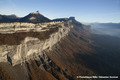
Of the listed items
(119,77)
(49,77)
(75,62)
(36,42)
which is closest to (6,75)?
(49,77)

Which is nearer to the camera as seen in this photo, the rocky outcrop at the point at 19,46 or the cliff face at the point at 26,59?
the cliff face at the point at 26,59

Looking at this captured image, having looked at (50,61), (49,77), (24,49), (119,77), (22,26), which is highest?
(22,26)

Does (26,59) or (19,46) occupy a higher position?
(19,46)

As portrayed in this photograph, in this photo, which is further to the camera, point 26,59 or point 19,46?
point 26,59

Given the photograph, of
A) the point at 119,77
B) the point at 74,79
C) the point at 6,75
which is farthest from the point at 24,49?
the point at 119,77

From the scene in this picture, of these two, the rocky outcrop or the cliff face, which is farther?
the rocky outcrop

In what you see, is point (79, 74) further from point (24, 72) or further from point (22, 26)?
point (22, 26)

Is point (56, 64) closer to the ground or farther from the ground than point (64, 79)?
farther from the ground

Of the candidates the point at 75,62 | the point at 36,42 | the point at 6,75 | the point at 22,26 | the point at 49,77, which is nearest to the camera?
the point at 6,75

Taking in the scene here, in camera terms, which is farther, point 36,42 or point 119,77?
point 119,77

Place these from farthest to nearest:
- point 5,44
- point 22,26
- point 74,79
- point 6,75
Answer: point 22,26, point 74,79, point 5,44, point 6,75
